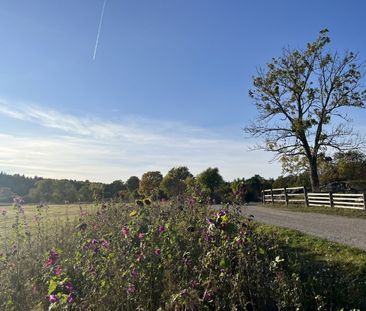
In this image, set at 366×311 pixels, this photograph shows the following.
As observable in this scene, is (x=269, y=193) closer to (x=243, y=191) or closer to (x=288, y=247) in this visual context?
(x=288, y=247)

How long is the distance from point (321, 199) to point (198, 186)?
14.8 m

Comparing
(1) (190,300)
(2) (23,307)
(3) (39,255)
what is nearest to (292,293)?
(1) (190,300)

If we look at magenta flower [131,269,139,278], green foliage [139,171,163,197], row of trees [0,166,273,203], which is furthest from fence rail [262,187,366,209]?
magenta flower [131,269,139,278]

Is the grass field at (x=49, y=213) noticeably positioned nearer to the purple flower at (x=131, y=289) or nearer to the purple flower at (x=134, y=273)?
the purple flower at (x=134, y=273)

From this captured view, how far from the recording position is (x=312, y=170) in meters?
28.9

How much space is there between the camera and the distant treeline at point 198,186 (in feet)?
33.7

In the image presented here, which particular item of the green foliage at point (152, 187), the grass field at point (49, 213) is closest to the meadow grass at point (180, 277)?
the grass field at point (49, 213)

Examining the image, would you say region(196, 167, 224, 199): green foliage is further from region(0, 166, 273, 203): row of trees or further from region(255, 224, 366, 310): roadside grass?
region(255, 224, 366, 310): roadside grass

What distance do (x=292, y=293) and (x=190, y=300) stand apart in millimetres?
1594

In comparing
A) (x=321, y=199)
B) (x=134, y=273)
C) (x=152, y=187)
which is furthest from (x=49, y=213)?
(x=321, y=199)

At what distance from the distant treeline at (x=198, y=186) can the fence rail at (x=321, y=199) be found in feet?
7.77

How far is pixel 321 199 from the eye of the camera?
22703 millimetres

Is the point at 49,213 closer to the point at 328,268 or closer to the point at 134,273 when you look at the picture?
the point at 328,268

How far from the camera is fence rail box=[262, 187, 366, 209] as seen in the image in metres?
18.8
